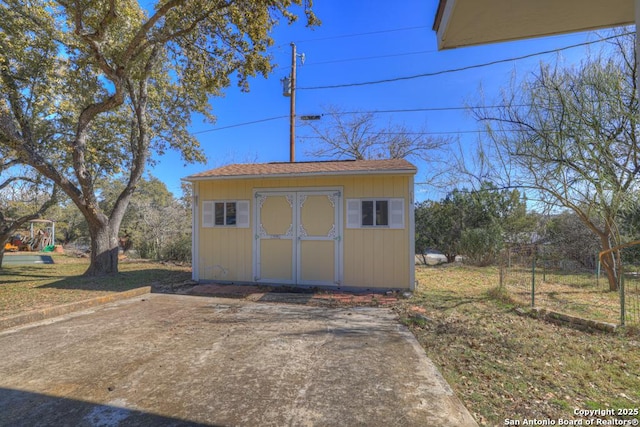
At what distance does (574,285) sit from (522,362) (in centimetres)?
612

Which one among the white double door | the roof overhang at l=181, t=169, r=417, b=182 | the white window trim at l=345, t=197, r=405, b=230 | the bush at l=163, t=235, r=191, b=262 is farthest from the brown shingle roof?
the bush at l=163, t=235, r=191, b=262

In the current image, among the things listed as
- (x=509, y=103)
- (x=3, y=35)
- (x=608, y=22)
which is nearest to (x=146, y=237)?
(x=3, y=35)

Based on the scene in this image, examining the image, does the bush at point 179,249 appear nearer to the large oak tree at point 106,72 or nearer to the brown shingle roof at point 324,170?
the large oak tree at point 106,72

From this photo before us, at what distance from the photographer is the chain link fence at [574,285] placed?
491cm

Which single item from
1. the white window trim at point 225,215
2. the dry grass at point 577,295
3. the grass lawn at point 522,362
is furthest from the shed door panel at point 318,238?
the dry grass at point 577,295

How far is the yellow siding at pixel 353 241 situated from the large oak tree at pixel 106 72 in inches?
93.9

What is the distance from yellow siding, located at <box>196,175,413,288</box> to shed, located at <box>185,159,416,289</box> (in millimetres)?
20

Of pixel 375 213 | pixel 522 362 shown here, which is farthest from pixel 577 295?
pixel 522 362

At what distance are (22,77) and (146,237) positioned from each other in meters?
8.20

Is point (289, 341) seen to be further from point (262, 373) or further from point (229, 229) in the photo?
point (229, 229)

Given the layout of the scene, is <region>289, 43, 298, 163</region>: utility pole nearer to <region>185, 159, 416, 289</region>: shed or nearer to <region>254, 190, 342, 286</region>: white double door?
<region>185, 159, 416, 289</region>: shed

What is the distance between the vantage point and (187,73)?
24.4 feet

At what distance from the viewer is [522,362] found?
3.28m

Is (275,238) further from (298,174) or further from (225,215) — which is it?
(298,174)
